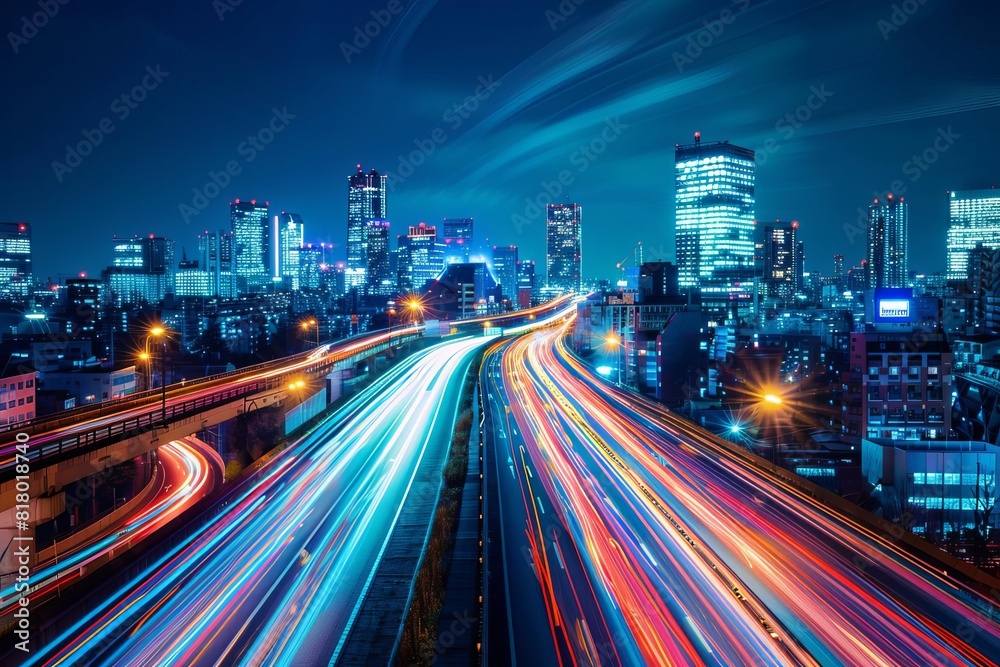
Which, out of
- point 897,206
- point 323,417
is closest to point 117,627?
point 323,417

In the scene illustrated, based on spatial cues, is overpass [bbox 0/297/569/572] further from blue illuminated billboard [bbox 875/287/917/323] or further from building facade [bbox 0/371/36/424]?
blue illuminated billboard [bbox 875/287/917/323]

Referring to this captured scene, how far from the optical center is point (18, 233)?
5312 cm

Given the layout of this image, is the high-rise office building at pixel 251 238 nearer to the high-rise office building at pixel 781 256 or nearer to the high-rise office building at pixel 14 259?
the high-rise office building at pixel 14 259

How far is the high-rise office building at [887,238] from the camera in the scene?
103938 mm

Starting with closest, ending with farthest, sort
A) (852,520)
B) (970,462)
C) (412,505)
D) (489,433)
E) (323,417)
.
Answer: (852,520)
(412,505)
(970,462)
(489,433)
(323,417)

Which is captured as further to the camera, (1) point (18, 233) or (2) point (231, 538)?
(1) point (18, 233)

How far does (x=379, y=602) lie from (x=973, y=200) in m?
97.1

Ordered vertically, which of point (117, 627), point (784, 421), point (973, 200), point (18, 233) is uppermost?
point (973, 200)

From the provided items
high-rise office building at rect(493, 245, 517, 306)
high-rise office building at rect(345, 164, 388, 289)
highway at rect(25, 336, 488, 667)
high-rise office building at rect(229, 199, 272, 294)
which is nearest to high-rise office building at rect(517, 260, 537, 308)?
high-rise office building at rect(493, 245, 517, 306)

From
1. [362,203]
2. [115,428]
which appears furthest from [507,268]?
[115,428]

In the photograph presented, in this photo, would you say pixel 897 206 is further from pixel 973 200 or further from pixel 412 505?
pixel 412 505

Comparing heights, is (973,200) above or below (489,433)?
above

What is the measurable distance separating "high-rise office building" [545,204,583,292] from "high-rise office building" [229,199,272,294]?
5457 centimetres

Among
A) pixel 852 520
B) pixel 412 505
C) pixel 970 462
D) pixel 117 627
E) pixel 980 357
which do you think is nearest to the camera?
pixel 117 627
